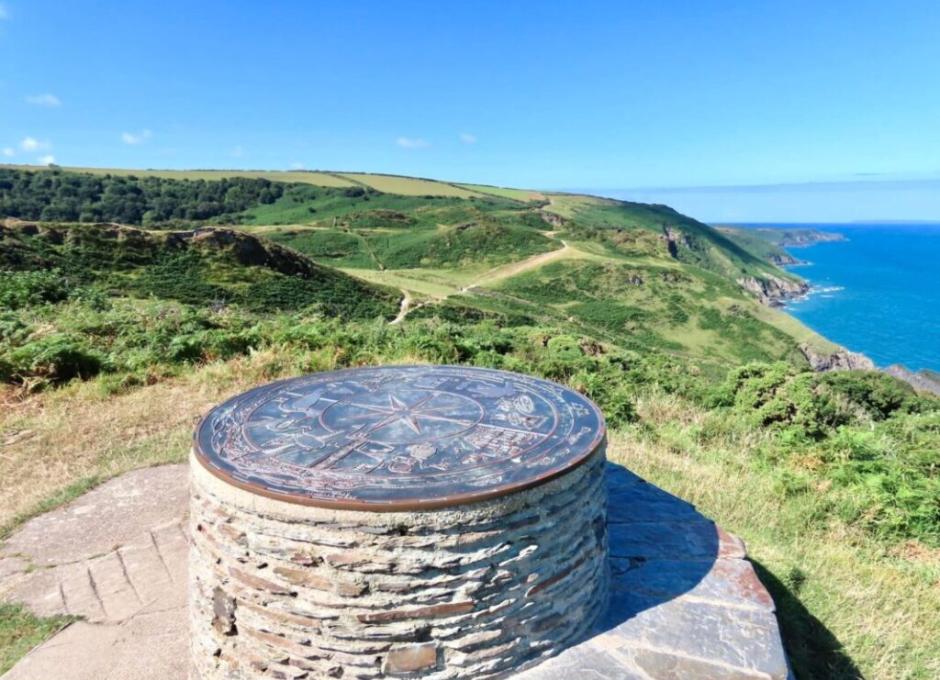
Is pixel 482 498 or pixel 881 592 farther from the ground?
pixel 482 498

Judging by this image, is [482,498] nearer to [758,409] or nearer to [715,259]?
[758,409]

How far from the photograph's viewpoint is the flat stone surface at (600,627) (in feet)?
9.05

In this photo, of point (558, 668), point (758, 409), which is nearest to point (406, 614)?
point (558, 668)

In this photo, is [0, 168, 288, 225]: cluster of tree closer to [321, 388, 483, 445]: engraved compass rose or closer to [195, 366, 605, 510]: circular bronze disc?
[195, 366, 605, 510]: circular bronze disc

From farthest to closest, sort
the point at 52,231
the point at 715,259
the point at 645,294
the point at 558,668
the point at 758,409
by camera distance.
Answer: the point at 715,259 → the point at 645,294 → the point at 52,231 → the point at 758,409 → the point at 558,668

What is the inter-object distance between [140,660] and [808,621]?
398 centimetres

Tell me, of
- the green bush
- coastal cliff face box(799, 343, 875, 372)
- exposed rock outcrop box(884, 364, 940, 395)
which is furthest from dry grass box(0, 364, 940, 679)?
coastal cliff face box(799, 343, 875, 372)

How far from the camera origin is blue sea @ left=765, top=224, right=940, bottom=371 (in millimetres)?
53438

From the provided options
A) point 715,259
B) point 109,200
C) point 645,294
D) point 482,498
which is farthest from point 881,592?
point 715,259

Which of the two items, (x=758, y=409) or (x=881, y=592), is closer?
(x=881, y=592)

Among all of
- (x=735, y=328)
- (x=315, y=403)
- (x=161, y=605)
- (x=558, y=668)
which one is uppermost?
(x=315, y=403)

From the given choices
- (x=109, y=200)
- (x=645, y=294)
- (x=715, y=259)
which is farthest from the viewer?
(x=715, y=259)

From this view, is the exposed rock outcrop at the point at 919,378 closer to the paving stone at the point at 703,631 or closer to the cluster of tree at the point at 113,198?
the paving stone at the point at 703,631

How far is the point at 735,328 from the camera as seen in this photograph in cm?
4388
